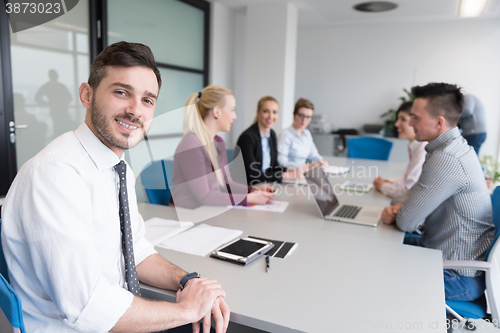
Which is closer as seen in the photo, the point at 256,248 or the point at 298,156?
the point at 256,248

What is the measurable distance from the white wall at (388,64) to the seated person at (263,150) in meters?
4.00

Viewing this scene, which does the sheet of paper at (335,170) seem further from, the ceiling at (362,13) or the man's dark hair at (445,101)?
the ceiling at (362,13)

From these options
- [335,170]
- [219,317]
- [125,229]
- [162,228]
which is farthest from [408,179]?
[125,229]

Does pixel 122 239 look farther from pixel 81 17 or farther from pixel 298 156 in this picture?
pixel 81 17

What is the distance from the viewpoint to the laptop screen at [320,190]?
184 centimetres

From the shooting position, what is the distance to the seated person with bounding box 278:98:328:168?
3.40 meters

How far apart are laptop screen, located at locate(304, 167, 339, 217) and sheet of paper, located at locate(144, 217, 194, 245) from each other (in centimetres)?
66

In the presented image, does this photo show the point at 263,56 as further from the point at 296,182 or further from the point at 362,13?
the point at 296,182

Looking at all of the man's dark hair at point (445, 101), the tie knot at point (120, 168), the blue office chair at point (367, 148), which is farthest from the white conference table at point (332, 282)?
the blue office chair at point (367, 148)

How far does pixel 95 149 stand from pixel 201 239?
0.65 m

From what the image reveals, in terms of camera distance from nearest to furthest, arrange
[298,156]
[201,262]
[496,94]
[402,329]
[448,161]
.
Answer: [402,329] → [201,262] → [448,161] → [298,156] → [496,94]

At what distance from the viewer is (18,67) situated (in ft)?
10.2

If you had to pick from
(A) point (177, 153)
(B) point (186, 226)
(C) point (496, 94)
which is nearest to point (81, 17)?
(A) point (177, 153)

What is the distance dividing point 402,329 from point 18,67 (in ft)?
11.6
